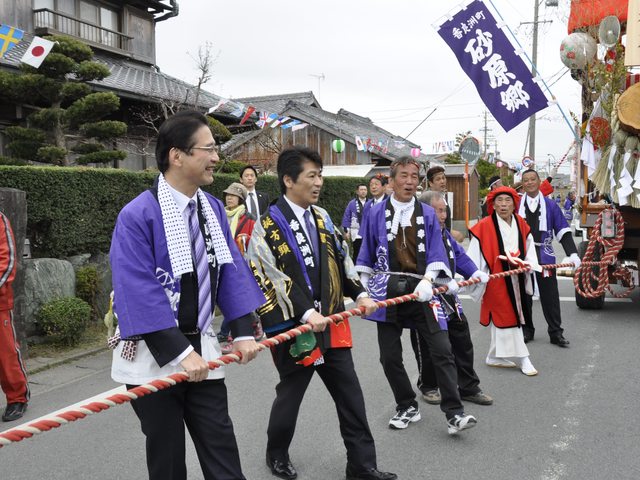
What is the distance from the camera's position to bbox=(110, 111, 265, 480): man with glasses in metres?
2.34

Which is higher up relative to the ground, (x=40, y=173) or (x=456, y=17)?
(x=456, y=17)

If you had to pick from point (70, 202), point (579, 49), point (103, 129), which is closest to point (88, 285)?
point (70, 202)

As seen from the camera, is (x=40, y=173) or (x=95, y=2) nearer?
(x=40, y=173)

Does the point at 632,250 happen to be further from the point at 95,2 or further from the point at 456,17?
the point at 95,2

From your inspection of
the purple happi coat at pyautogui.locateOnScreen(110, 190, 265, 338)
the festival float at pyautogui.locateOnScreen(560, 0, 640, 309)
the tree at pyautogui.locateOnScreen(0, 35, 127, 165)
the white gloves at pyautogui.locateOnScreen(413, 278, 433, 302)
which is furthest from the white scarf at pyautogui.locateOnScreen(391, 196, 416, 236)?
the tree at pyautogui.locateOnScreen(0, 35, 127, 165)

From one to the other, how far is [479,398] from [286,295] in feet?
7.63

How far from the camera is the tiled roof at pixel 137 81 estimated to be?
11697mm

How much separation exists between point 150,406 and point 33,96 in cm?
934

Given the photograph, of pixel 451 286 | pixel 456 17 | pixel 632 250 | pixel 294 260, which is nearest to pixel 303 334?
pixel 294 260

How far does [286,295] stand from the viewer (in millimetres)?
3318

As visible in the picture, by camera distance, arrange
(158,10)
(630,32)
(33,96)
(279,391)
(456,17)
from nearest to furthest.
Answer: (279,391) < (630,32) < (456,17) < (33,96) < (158,10)

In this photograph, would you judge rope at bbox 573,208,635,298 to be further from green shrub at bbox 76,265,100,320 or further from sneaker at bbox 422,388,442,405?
green shrub at bbox 76,265,100,320

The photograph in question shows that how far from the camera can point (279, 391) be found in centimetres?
355

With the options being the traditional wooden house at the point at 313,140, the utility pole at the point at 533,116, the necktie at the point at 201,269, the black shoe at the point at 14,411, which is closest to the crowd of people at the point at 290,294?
the necktie at the point at 201,269
